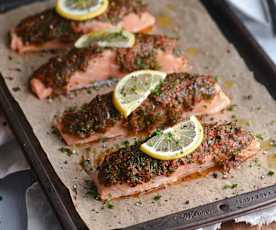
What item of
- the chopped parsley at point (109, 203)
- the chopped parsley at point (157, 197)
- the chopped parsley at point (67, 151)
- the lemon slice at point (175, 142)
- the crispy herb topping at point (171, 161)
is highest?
the lemon slice at point (175, 142)

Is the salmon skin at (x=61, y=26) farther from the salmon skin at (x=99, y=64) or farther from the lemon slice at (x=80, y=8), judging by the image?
the salmon skin at (x=99, y=64)

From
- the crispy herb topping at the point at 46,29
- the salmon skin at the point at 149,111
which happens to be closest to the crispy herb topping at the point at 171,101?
the salmon skin at the point at 149,111

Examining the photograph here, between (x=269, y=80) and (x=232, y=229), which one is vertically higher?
(x=269, y=80)

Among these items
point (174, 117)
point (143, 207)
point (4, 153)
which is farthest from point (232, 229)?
point (4, 153)

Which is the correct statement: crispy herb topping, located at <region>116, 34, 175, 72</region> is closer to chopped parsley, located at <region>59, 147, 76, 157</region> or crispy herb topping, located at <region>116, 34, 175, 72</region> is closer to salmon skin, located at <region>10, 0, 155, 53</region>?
salmon skin, located at <region>10, 0, 155, 53</region>

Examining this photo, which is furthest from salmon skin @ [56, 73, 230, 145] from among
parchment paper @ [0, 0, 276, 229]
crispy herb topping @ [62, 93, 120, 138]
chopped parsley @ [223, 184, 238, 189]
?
chopped parsley @ [223, 184, 238, 189]

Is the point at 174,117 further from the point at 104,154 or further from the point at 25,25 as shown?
the point at 25,25

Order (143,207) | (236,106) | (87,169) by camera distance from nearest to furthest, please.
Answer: (143,207) < (87,169) < (236,106)
